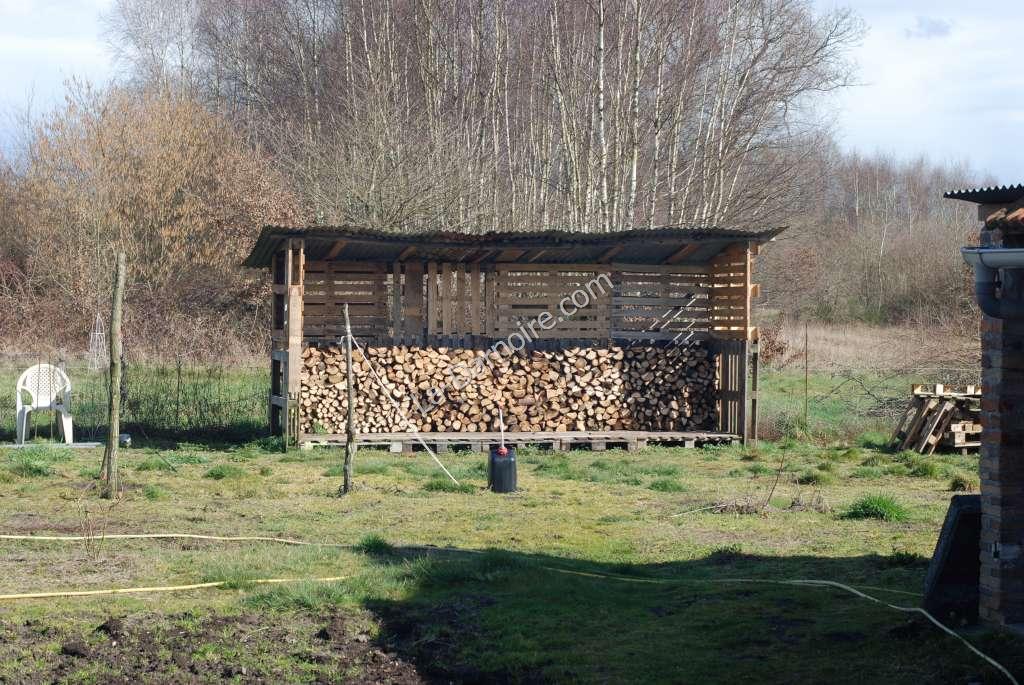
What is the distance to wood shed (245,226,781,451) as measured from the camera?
18109mm

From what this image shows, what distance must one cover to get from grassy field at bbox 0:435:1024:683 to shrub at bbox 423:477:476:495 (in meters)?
0.05

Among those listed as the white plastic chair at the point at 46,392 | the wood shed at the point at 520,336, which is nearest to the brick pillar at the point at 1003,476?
the wood shed at the point at 520,336

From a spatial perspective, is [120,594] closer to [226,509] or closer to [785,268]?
[226,509]

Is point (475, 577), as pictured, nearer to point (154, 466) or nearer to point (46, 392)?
point (154, 466)

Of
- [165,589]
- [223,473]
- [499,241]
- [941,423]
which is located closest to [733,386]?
[941,423]

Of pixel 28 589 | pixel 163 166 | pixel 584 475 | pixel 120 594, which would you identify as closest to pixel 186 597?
pixel 120 594

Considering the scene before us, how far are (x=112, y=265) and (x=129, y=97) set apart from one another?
5960mm

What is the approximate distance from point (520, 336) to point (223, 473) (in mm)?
6395

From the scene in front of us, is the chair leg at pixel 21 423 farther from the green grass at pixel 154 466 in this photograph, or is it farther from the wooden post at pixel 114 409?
the wooden post at pixel 114 409

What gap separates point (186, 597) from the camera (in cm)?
820

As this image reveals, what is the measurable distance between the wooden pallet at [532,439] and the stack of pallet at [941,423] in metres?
2.88

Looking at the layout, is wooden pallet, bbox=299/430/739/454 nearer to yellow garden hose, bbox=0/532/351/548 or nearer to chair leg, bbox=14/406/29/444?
chair leg, bbox=14/406/29/444

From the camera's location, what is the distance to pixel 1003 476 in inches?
263

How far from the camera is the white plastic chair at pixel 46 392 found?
661 inches
